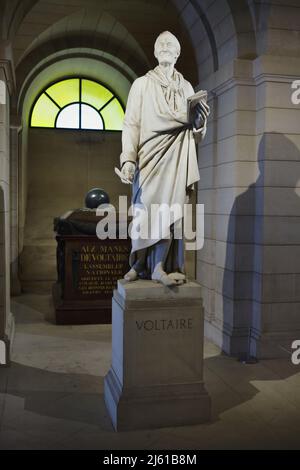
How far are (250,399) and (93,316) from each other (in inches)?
155

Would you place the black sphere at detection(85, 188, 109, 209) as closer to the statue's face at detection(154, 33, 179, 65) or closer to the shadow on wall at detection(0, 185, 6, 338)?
the shadow on wall at detection(0, 185, 6, 338)

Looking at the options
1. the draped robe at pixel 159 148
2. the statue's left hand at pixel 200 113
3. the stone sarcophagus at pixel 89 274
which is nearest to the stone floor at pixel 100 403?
the stone sarcophagus at pixel 89 274

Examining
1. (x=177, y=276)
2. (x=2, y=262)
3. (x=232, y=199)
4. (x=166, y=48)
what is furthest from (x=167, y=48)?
(x=2, y=262)

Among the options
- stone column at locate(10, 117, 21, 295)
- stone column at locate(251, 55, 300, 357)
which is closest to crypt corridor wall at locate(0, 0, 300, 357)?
stone column at locate(251, 55, 300, 357)

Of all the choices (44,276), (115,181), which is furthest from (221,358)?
(115,181)

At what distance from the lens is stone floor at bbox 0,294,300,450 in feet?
14.6

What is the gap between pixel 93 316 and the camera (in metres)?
→ 8.78

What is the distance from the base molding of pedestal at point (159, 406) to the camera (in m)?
4.68

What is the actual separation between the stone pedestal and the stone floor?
0.49 feet

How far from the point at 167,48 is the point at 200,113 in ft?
2.43

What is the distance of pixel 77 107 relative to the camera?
14680 mm

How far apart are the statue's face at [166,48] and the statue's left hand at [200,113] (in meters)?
0.60

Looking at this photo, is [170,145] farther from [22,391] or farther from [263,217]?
[22,391]

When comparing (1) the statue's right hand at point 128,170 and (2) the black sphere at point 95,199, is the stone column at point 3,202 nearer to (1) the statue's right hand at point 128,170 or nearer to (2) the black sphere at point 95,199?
(1) the statue's right hand at point 128,170
